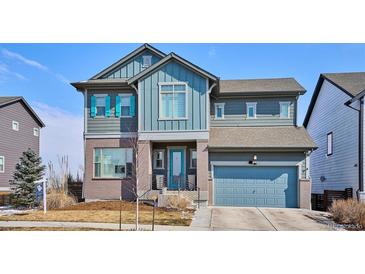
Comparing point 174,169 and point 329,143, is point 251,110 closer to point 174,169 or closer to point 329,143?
point 329,143

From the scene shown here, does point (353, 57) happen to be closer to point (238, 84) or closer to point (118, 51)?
point (238, 84)

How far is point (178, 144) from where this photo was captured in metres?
16.1

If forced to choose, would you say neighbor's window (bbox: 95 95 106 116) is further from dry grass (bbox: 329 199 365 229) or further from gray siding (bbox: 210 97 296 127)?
dry grass (bbox: 329 199 365 229)

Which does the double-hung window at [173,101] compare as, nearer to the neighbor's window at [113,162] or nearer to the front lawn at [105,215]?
the neighbor's window at [113,162]

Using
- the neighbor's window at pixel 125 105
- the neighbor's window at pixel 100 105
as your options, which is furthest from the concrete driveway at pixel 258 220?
the neighbor's window at pixel 100 105

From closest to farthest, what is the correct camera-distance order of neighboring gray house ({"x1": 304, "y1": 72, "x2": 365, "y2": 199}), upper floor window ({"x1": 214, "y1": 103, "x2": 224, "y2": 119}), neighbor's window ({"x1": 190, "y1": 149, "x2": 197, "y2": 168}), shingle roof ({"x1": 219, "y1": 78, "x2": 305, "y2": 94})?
1. neighboring gray house ({"x1": 304, "y1": 72, "x2": 365, "y2": 199})
2. neighbor's window ({"x1": 190, "y1": 149, "x2": 197, "y2": 168})
3. shingle roof ({"x1": 219, "y1": 78, "x2": 305, "y2": 94})
4. upper floor window ({"x1": 214, "y1": 103, "x2": 224, "y2": 119})

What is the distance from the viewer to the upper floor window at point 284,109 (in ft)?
54.9

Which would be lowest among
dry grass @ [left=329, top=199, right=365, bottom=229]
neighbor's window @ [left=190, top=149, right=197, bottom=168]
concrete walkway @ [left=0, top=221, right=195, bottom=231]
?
concrete walkway @ [left=0, top=221, right=195, bottom=231]

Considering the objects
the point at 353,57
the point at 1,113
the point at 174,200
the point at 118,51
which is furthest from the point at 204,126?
the point at 1,113

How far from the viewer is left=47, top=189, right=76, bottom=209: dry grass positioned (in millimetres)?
12870

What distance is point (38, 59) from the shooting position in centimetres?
1194

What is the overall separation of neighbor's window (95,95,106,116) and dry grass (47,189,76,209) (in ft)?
13.0

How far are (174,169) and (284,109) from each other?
5.80 m

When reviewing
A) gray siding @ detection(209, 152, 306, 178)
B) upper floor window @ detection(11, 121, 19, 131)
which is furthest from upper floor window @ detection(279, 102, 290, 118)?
upper floor window @ detection(11, 121, 19, 131)
